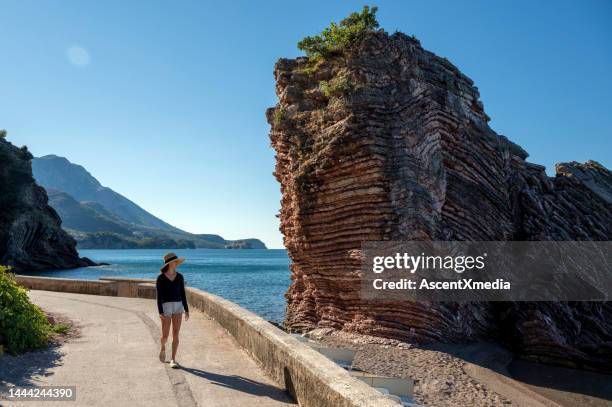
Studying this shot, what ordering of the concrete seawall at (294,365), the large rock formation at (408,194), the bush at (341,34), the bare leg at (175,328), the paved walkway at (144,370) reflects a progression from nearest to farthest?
the concrete seawall at (294,365) < the paved walkway at (144,370) < the bare leg at (175,328) < the large rock formation at (408,194) < the bush at (341,34)

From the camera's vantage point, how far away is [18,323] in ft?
24.7

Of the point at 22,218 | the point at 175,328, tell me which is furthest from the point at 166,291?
the point at 22,218

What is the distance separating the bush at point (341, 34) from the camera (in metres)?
19.9

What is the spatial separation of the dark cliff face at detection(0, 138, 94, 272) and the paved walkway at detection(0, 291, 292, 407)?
57.6m

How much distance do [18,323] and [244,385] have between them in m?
4.38

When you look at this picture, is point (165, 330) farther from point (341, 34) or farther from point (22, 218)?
point (22, 218)

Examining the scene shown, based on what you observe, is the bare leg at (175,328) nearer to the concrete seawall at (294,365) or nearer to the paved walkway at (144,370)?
the paved walkway at (144,370)

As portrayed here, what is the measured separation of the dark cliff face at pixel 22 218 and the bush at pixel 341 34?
53.8 m

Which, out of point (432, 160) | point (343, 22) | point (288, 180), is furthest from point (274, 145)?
point (432, 160)

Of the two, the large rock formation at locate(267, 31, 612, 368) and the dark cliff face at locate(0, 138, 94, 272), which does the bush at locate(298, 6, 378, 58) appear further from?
the dark cliff face at locate(0, 138, 94, 272)

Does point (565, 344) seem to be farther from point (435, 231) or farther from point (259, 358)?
point (259, 358)

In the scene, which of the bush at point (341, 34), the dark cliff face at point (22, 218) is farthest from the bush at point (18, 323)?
the dark cliff face at point (22, 218)

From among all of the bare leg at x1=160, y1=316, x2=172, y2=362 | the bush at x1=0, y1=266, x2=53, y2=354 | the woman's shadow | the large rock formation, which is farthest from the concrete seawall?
the large rock formation

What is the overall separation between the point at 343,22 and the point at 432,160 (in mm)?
8257
